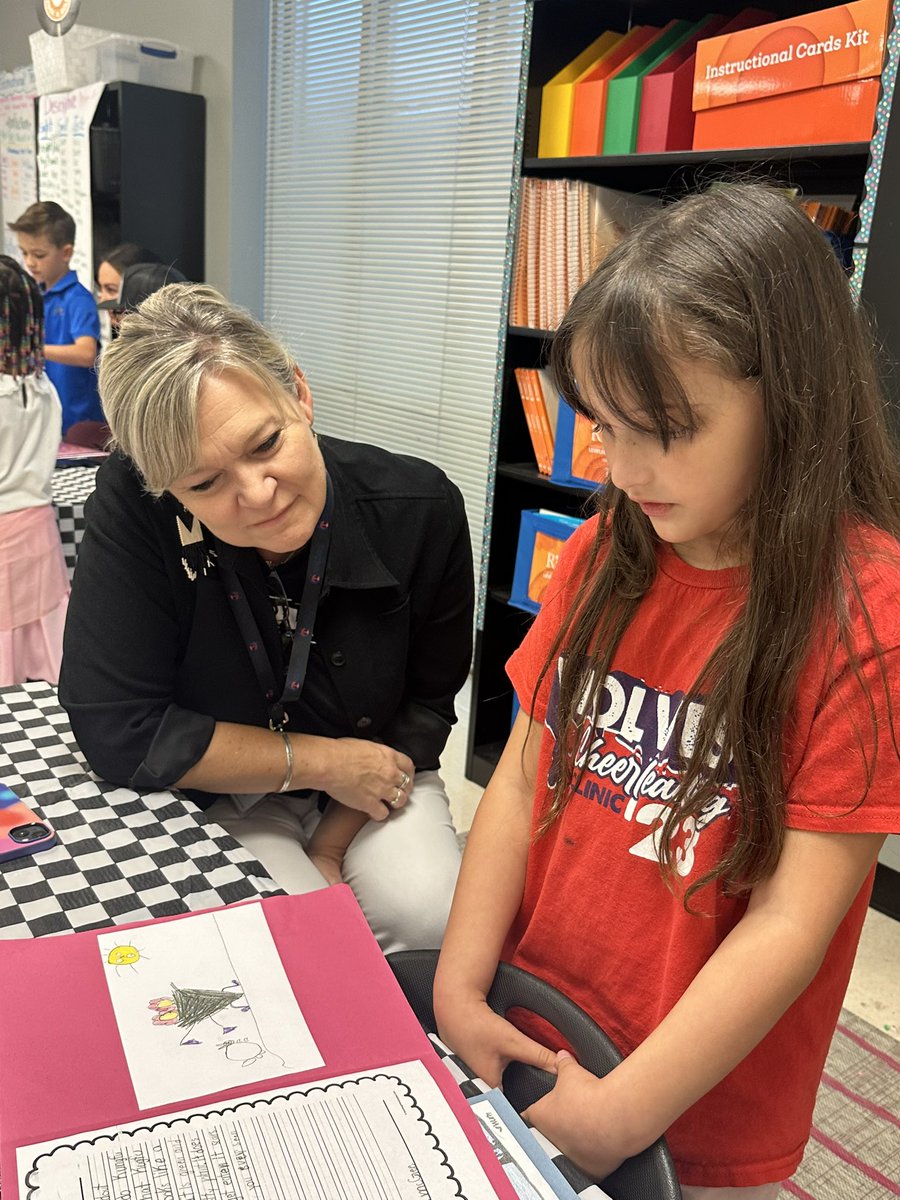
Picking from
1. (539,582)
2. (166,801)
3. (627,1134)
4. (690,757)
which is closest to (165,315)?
(166,801)

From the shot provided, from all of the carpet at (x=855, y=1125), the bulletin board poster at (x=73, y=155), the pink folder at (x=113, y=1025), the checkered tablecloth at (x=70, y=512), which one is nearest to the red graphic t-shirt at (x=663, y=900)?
the pink folder at (x=113, y=1025)

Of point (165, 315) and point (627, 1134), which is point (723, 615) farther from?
point (165, 315)

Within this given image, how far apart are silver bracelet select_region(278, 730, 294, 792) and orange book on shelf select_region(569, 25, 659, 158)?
1.50 meters

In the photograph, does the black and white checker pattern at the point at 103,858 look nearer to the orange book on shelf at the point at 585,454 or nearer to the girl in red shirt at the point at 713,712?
the girl in red shirt at the point at 713,712

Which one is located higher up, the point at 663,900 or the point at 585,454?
the point at 585,454

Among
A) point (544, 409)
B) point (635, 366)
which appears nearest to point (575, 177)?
point (544, 409)

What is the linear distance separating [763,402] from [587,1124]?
0.53 meters

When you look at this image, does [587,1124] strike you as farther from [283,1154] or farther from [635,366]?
[635,366]

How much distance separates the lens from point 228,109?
4.07 m

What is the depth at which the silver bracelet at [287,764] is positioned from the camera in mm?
1261

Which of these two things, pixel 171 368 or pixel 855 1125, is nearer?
pixel 171 368

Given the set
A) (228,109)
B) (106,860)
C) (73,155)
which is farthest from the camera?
(73,155)

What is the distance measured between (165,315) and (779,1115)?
1027 mm

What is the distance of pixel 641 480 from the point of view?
74cm
